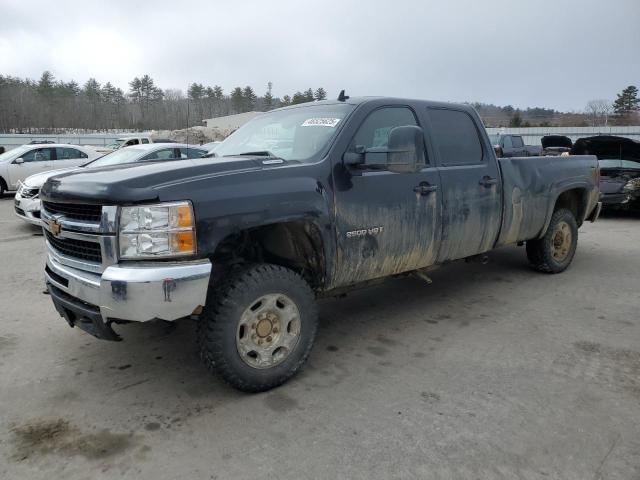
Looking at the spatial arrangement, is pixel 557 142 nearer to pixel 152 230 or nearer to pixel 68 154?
pixel 68 154

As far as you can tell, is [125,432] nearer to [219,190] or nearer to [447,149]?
[219,190]

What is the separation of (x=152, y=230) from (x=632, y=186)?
10.5 meters

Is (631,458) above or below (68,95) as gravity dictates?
below

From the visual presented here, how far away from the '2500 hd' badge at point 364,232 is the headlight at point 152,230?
1257 millimetres

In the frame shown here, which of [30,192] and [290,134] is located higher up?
[290,134]

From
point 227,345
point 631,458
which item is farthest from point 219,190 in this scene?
point 631,458

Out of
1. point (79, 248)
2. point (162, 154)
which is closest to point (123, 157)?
point (162, 154)

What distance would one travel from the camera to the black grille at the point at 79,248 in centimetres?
300

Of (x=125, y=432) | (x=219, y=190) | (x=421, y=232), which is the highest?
(x=219, y=190)

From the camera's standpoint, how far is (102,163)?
10641 mm

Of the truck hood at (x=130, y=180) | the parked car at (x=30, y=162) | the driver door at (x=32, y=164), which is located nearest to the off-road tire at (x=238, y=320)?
the truck hood at (x=130, y=180)

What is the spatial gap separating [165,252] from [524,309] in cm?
358

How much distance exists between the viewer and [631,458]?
258 cm

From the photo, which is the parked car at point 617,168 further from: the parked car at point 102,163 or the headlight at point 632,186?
the parked car at point 102,163
